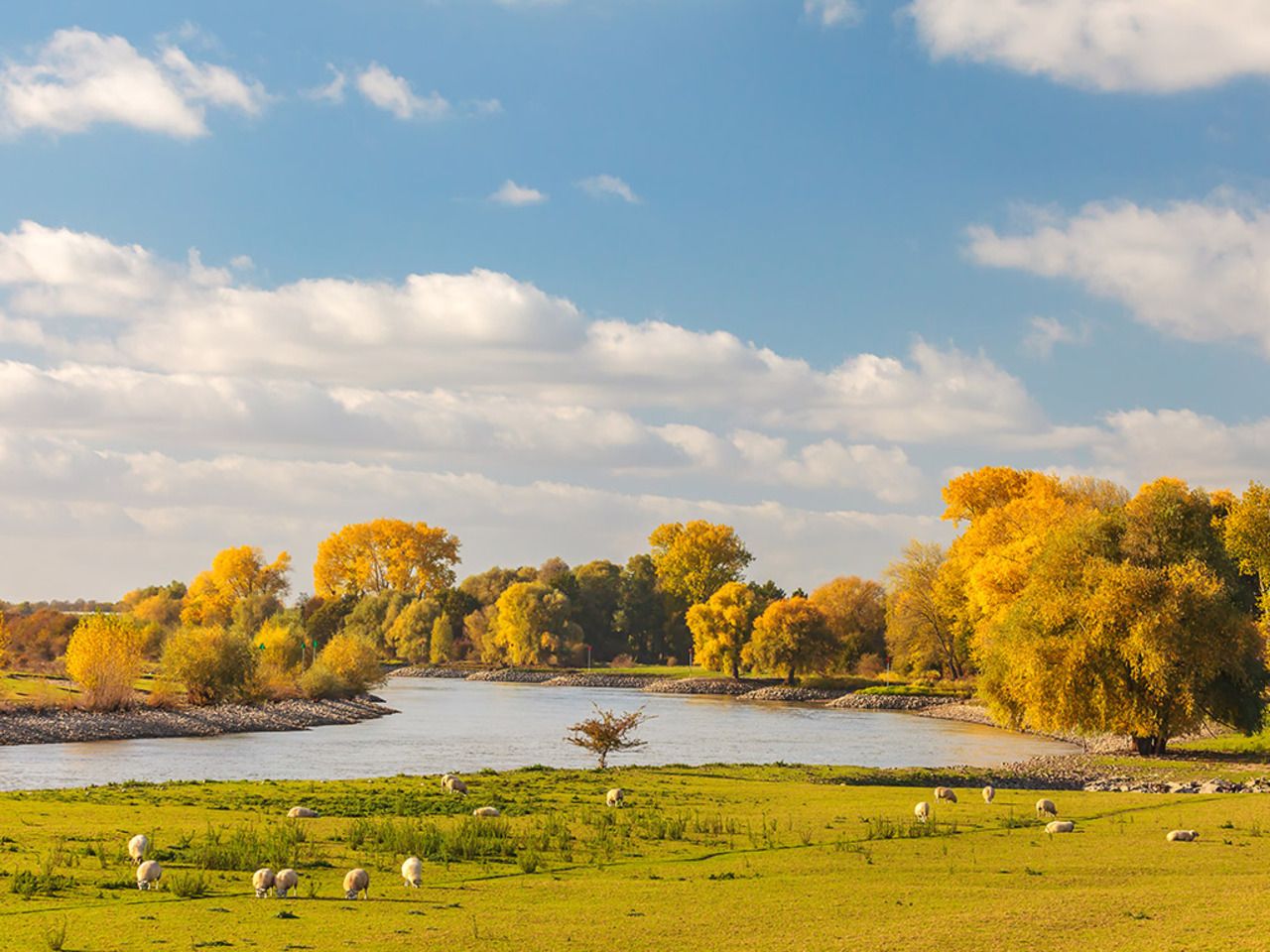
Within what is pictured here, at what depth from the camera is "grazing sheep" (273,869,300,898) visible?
1695 centimetres

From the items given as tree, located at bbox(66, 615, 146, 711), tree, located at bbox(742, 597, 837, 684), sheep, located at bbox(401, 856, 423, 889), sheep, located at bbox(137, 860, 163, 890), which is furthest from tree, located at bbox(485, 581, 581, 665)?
sheep, located at bbox(137, 860, 163, 890)

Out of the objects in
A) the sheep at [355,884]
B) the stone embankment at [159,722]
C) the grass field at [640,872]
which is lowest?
the stone embankment at [159,722]

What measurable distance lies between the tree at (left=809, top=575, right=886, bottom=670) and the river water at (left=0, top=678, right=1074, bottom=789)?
1387 inches

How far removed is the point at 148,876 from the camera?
56.7ft

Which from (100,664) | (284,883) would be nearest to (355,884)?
(284,883)

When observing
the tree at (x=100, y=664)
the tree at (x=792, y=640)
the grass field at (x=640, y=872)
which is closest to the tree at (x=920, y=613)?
the tree at (x=792, y=640)

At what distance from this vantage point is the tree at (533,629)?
148125 millimetres

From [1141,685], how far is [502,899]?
116 ft

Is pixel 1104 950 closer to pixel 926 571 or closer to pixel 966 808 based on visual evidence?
pixel 966 808

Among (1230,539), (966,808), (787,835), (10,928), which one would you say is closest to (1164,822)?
(966,808)

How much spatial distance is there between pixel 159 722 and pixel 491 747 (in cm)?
1799

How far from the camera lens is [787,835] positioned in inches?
934

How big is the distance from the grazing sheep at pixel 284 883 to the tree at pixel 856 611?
4318 inches

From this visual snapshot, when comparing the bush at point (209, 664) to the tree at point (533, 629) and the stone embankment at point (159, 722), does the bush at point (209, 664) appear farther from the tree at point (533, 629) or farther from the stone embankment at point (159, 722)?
the tree at point (533, 629)
